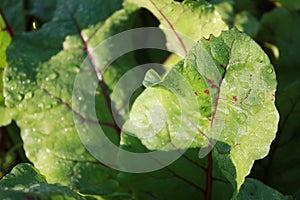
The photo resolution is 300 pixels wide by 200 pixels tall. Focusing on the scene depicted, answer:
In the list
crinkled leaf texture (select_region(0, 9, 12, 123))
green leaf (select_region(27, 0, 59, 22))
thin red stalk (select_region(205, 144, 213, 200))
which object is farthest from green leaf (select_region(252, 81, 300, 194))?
green leaf (select_region(27, 0, 59, 22))

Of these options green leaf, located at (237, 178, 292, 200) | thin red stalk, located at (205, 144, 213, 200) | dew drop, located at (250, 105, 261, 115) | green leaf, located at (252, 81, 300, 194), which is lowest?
green leaf, located at (252, 81, 300, 194)

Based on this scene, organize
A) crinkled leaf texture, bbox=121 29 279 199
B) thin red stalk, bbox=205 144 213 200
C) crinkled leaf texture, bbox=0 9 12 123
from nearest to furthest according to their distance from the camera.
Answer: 1. crinkled leaf texture, bbox=121 29 279 199
2. thin red stalk, bbox=205 144 213 200
3. crinkled leaf texture, bbox=0 9 12 123

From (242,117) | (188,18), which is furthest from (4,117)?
(242,117)

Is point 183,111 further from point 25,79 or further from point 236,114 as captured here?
point 25,79

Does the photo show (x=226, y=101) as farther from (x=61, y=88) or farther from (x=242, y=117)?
(x=61, y=88)

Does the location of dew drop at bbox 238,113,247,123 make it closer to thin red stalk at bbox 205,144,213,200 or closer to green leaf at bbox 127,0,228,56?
thin red stalk at bbox 205,144,213,200

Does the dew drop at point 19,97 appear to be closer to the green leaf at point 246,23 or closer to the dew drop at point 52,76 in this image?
the dew drop at point 52,76

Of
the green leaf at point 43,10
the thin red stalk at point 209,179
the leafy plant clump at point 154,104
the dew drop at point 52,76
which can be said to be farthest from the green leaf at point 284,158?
the green leaf at point 43,10
